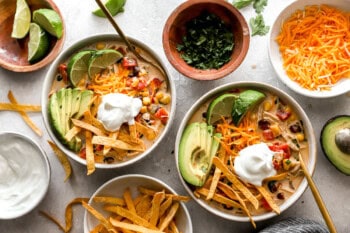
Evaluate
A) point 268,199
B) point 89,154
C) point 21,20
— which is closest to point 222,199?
point 268,199

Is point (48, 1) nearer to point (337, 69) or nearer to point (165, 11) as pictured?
point (165, 11)

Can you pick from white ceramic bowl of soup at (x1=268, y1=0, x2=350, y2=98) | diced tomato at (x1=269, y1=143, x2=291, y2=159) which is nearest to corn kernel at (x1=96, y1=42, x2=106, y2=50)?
white ceramic bowl of soup at (x1=268, y1=0, x2=350, y2=98)

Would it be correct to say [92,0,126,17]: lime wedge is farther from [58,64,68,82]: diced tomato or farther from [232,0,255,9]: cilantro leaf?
[232,0,255,9]: cilantro leaf

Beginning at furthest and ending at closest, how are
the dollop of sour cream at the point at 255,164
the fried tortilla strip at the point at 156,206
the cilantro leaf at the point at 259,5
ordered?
the cilantro leaf at the point at 259,5
the fried tortilla strip at the point at 156,206
the dollop of sour cream at the point at 255,164

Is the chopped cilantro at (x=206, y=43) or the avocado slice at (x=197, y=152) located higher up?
the chopped cilantro at (x=206, y=43)

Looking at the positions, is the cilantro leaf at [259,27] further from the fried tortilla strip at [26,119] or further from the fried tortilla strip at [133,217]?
the fried tortilla strip at [26,119]

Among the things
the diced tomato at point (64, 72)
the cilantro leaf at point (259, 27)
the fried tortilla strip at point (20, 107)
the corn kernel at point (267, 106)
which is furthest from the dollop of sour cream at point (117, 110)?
the cilantro leaf at point (259, 27)

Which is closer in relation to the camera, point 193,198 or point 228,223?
point 193,198

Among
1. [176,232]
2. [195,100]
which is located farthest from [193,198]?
[195,100]
